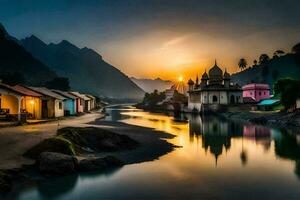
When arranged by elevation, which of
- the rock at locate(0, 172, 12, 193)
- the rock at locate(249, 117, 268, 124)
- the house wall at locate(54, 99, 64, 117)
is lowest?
the rock at locate(0, 172, 12, 193)

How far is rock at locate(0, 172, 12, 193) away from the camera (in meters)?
17.1

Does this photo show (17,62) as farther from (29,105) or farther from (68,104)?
(29,105)

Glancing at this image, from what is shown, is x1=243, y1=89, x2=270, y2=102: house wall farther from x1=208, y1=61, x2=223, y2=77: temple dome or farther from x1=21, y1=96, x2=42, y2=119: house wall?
x1=21, y1=96, x2=42, y2=119: house wall

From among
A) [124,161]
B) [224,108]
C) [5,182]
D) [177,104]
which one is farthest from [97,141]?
[177,104]

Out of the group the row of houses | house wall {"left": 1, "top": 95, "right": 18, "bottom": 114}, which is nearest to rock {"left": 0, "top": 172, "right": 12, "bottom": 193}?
the row of houses

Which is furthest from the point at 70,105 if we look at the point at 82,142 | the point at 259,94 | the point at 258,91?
the point at 259,94

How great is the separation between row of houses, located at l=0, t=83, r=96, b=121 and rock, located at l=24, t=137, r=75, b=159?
16.7m

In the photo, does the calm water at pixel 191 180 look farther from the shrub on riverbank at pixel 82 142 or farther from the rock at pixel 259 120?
the rock at pixel 259 120

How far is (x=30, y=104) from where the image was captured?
47438 mm

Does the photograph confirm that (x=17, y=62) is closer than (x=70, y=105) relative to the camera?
No

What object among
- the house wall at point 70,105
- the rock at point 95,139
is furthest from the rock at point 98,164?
the house wall at point 70,105

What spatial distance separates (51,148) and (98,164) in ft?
12.6

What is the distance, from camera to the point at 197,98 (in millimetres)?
119562

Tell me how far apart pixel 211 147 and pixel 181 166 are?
40.8 feet
